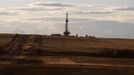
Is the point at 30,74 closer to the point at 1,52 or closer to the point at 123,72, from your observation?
the point at 123,72

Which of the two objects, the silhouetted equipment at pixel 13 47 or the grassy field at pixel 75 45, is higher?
the silhouetted equipment at pixel 13 47

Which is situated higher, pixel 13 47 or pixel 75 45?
pixel 13 47

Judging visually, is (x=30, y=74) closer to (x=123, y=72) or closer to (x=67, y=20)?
(x=123, y=72)

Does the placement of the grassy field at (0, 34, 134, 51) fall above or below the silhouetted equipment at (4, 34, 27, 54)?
below

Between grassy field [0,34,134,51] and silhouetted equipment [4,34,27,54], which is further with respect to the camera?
grassy field [0,34,134,51]

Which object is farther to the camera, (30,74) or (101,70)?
(101,70)

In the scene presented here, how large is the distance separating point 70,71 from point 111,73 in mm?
2929

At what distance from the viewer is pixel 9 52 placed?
56875 millimetres

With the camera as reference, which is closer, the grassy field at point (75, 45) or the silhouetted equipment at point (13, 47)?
the silhouetted equipment at point (13, 47)

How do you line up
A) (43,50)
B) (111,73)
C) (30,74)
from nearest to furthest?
(30,74) → (111,73) → (43,50)

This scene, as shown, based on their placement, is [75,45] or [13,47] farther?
[75,45]

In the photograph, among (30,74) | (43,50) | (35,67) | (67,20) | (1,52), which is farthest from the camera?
(67,20)

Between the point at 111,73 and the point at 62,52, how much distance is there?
76.8 feet

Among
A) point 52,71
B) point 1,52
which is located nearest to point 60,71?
point 52,71
